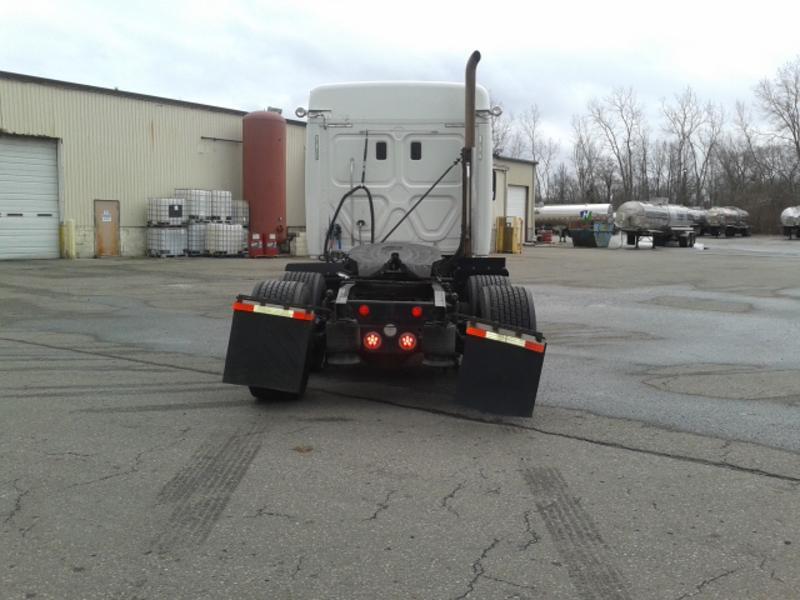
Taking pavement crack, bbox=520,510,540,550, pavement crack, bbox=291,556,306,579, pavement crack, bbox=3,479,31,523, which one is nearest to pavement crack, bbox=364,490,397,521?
pavement crack, bbox=291,556,306,579

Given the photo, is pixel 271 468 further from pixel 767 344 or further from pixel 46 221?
pixel 46 221

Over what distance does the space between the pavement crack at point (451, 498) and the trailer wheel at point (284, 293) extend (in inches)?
90.7

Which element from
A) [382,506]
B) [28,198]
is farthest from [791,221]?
[382,506]

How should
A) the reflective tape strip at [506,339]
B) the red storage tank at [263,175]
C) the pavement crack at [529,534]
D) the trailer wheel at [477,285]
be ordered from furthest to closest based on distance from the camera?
the red storage tank at [263,175] → the trailer wheel at [477,285] → the reflective tape strip at [506,339] → the pavement crack at [529,534]

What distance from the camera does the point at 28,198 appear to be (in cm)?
2419

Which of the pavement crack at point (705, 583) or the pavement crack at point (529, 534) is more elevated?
the pavement crack at point (529, 534)

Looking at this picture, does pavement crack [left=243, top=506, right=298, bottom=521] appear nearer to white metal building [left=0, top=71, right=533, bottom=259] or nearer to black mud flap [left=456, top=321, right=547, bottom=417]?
black mud flap [left=456, top=321, right=547, bottom=417]

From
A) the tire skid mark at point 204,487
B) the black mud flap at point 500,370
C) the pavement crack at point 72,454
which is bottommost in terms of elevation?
the tire skid mark at point 204,487

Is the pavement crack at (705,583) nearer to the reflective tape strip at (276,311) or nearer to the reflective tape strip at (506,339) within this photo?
the reflective tape strip at (506,339)

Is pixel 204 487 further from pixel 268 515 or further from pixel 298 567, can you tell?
pixel 298 567

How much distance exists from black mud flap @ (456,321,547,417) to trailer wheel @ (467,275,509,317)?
92 centimetres

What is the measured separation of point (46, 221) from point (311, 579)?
24.9m

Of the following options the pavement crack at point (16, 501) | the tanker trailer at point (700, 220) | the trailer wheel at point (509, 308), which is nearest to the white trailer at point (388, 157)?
the trailer wheel at point (509, 308)

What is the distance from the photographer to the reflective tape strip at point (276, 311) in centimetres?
582
